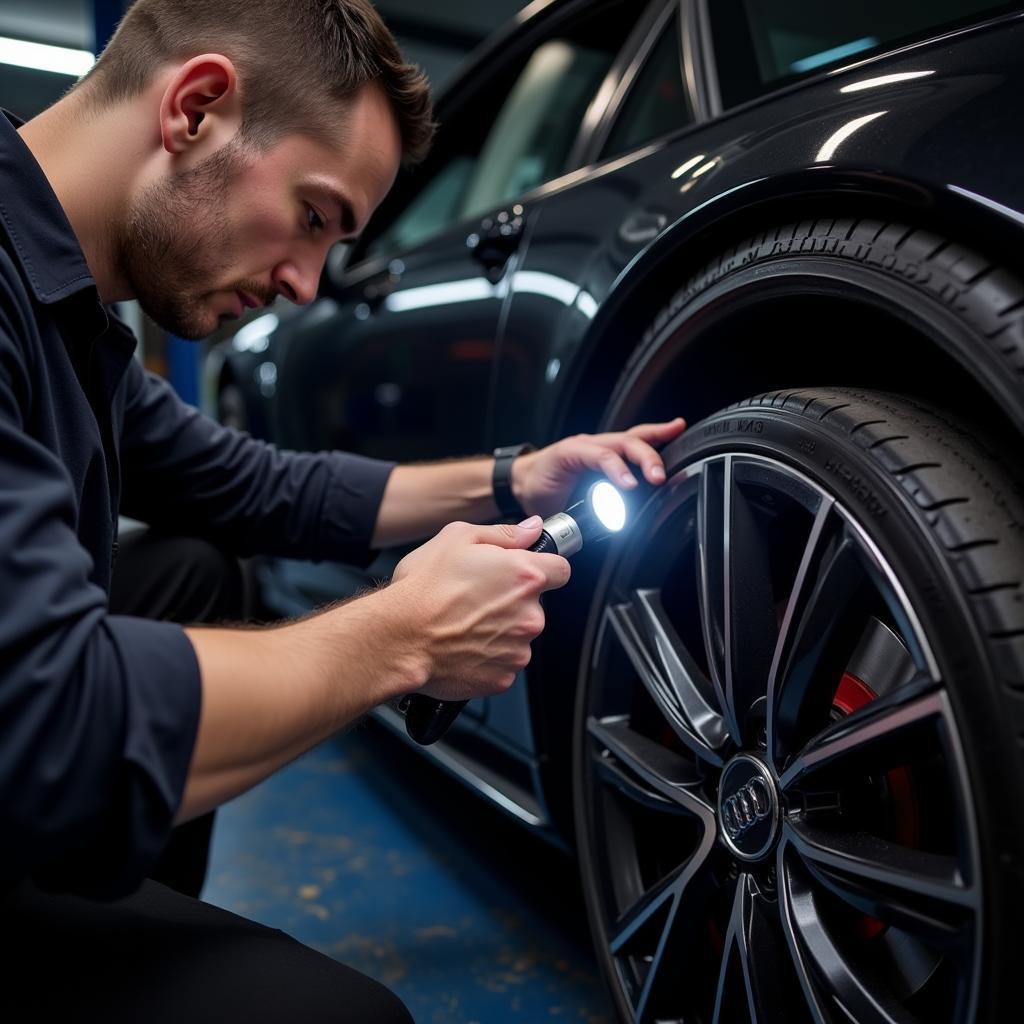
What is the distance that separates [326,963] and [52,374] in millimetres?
642

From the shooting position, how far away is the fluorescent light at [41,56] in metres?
8.73

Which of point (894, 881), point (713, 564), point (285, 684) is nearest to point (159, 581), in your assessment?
point (285, 684)

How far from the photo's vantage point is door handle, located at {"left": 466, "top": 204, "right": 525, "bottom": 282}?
1.47 meters

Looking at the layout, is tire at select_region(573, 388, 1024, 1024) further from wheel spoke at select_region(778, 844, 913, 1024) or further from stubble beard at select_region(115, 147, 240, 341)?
stubble beard at select_region(115, 147, 240, 341)

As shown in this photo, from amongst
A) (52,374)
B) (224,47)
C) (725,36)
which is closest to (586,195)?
(725,36)

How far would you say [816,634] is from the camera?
828mm

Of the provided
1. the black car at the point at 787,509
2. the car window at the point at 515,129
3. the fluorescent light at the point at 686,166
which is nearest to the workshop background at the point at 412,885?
the black car at the point at 787,509

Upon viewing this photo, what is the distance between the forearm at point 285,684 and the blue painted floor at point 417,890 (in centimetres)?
70

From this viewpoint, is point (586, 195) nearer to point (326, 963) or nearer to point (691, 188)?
point (691, 188)

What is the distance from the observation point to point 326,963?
877 mm

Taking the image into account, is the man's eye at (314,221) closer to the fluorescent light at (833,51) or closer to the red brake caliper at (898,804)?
the fluorescent light at (833,51)

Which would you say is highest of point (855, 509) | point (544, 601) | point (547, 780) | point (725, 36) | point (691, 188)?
point (725, 36)

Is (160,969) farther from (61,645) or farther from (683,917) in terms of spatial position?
(683,917)

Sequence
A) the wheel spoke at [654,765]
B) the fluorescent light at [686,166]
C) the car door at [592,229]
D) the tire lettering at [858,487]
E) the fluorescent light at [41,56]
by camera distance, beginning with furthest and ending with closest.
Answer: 1. the fluorescent light at [41,56]
2. the car door at [592,229]
3. the fluorescent light at [686,166]
4. the wheel spoke at [654,765]
5. the tire lettering at [858,487]
